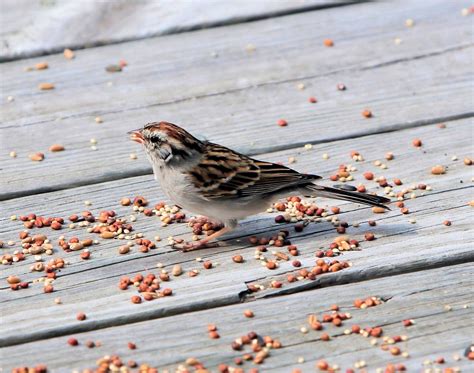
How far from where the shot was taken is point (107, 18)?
551cm

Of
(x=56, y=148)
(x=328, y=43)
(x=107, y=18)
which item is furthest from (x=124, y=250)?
(x=107, y=18)

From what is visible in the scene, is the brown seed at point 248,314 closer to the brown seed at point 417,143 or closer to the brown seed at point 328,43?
the brown seed at point 417,143

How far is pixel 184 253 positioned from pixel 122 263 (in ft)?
0.74

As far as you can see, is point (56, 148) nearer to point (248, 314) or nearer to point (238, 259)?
point (238, 259)

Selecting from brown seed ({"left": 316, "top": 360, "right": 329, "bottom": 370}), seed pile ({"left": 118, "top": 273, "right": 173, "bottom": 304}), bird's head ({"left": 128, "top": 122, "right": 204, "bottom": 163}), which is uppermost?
bird's head ({"left": 128, "top": 122, "right": 204, "bottom": 163})

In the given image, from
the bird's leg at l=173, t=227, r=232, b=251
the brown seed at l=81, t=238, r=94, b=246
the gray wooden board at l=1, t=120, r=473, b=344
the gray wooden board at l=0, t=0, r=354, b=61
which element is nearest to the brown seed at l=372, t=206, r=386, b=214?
the gray wooden board at l=1, t=120, r=473, b=344

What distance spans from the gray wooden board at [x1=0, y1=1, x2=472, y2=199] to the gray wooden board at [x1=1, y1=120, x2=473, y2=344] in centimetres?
16

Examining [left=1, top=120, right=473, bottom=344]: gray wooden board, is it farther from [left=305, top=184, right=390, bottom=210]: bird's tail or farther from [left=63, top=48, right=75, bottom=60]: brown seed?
[left=63, top=48, right=75, bottom=60]: brown seed

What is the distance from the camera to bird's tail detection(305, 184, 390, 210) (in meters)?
3.79

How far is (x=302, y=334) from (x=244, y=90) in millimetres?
2041

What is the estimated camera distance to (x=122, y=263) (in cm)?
359

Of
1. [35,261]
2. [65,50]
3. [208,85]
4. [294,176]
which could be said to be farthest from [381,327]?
[65,50]

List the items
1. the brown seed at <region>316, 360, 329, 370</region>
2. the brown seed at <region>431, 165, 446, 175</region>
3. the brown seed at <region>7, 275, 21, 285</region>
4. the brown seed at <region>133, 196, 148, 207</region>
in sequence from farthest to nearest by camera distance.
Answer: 1. the brown seed at <region>431, 165, 446, 175</region>
2. the brown seed at <region>133, 196, 148, 207</region>
3. the brown seed at <region>7, 275, 21, 285</region>
4. the brown seed at <region>316, 360, 329, 370</region>

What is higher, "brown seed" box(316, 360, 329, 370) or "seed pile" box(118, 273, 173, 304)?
"seed pile" box(118, 273, 173, 304)
